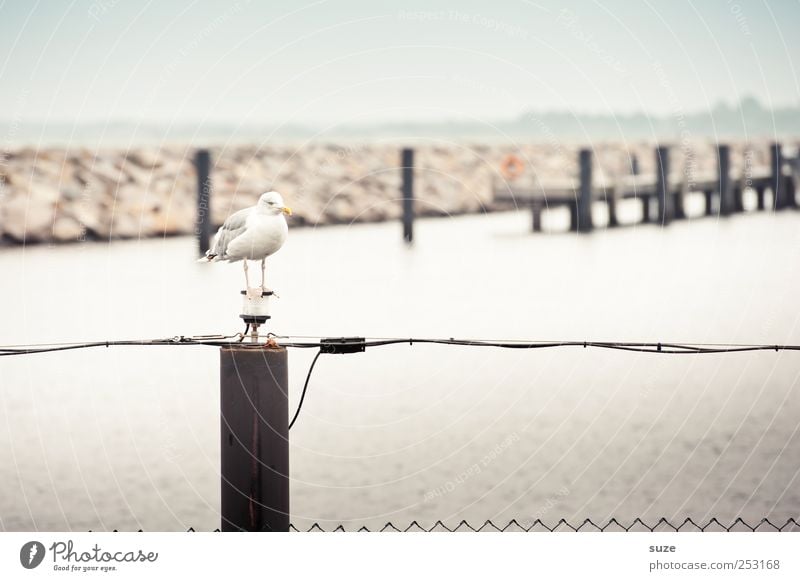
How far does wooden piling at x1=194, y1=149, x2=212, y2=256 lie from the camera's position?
8.03m

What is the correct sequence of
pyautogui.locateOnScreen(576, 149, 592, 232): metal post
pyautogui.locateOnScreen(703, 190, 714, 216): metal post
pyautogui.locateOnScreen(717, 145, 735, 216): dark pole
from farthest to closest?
pyautogui.locateOnScreen(703, 190, 714, 216): metal post, pyautogui.locateOnScreen(717, 145, 735, 216): dark pole, pyautogui.locateOnScreen(576, 149, 592, 232): metal post

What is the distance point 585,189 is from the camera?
10.2 meters

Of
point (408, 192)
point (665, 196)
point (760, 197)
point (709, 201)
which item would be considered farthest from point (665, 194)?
point (408, 192)

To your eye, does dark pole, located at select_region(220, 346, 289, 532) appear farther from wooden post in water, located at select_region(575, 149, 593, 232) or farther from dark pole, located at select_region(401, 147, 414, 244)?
wooden post in water, located at select_region(575, 149, 593, 232)

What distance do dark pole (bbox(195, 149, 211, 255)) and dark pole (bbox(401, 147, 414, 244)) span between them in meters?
1.25

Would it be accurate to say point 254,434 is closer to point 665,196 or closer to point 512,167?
point 665,196

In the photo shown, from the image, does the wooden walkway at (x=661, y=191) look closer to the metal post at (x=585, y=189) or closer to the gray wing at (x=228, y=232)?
the metal post at (x=585, y=189)

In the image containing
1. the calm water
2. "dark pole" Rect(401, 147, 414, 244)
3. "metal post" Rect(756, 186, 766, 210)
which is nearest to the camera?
the calm water
